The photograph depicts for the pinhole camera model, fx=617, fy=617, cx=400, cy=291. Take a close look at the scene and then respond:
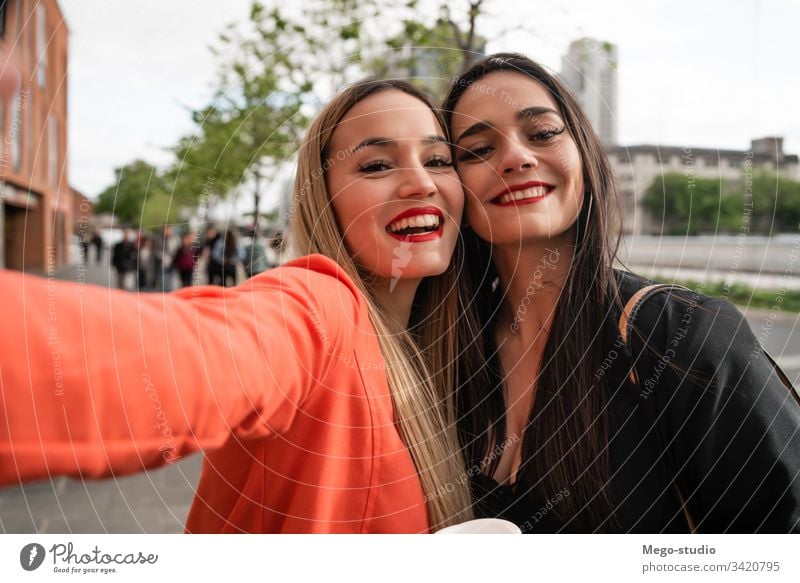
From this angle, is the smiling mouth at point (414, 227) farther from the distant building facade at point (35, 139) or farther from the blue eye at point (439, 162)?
the distant building facade at point (35, 139)

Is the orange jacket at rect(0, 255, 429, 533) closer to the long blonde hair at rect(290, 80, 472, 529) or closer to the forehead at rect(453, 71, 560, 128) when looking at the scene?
the long blonde hair at rect(290, 80, 472, 529)

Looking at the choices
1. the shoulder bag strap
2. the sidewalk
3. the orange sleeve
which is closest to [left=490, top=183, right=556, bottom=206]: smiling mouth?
the shoulder bag strap

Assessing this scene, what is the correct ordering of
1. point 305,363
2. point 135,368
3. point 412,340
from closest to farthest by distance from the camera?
point 135,368, point 305,363, point 412,340

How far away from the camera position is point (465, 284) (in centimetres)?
107

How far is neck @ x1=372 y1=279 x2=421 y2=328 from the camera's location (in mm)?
995

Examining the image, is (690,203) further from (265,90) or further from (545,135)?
(265,90)

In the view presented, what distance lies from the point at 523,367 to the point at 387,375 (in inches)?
10.6

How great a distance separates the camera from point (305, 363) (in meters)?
0.72

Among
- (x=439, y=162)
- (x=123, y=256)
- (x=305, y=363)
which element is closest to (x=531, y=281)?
(x=439, y=162)

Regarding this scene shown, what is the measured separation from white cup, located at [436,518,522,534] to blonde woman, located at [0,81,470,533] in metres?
0.02

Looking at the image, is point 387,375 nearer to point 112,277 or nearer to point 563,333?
point 563,333

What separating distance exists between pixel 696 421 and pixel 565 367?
21 cm

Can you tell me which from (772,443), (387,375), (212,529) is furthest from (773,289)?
(212,529)

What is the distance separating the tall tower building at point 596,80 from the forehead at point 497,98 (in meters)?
0.08
